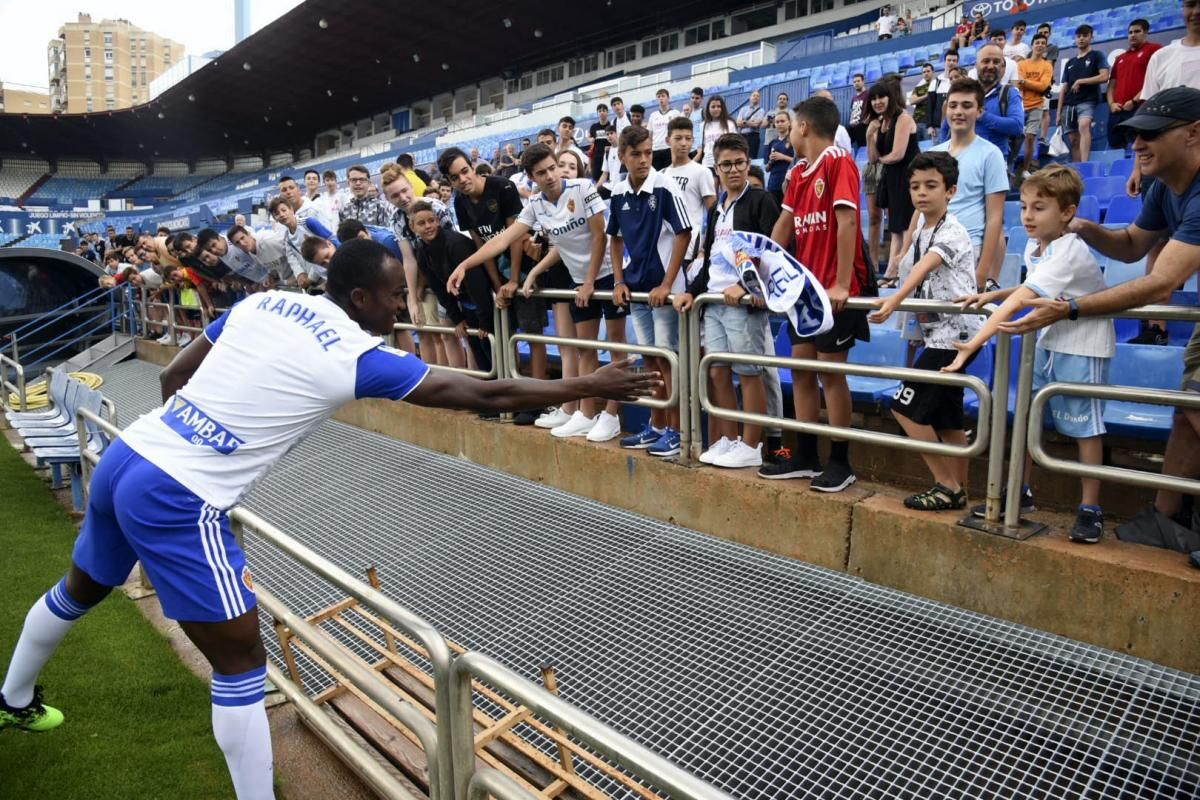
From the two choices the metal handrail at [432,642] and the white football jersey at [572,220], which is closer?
the metal handrail at [432,642]

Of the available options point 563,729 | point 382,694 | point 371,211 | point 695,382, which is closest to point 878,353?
point 695,382

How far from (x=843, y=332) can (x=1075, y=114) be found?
6.71 metres

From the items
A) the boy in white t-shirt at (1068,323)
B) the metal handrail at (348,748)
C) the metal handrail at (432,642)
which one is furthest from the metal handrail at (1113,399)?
the metal handrail at (348,748)

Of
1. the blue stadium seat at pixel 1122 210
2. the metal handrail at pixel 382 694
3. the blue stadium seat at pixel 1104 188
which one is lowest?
the metal handrail at pixel 382 694

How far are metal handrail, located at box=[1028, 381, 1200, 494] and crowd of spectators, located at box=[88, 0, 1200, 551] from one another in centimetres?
26

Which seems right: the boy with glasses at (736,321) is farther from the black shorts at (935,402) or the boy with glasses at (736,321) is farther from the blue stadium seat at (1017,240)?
the blue stadium seat at (1017,240)

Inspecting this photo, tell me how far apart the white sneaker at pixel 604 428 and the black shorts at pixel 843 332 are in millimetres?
1497

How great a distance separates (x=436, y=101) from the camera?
131 feet

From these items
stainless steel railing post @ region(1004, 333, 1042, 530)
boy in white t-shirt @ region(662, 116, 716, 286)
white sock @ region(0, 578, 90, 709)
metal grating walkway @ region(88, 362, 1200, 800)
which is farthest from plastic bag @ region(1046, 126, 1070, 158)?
white sock @ region(0, 578, 90, 709)

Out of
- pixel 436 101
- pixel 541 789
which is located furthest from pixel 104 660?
pixel 436 101

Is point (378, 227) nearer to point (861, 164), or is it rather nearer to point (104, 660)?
point (104, 660)

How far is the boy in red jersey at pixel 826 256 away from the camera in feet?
12.2

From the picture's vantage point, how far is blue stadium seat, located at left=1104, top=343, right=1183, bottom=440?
3.80 metres

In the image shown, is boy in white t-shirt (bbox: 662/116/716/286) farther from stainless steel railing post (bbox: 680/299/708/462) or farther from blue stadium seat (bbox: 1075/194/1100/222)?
blue stadium seat (bbox: 1075/194/1100/222)
